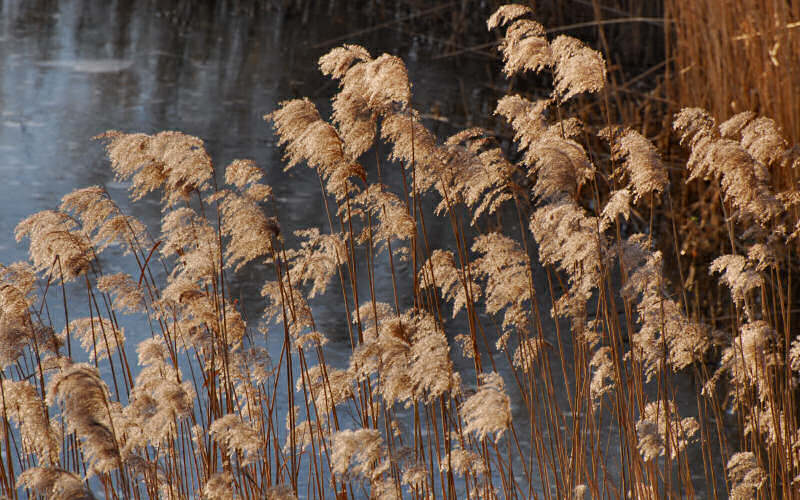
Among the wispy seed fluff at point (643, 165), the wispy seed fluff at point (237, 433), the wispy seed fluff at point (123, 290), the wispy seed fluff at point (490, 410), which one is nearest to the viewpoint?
the wispy seed fluff at point (490, 410)

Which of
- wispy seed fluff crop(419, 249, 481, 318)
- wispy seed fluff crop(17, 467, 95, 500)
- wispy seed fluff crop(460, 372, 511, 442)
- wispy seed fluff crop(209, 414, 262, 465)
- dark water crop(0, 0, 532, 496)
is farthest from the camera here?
dark water crop(0, 0, 532, 496)

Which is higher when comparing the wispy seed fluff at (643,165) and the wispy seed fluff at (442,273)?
the wispy seed fluff at (643,165)

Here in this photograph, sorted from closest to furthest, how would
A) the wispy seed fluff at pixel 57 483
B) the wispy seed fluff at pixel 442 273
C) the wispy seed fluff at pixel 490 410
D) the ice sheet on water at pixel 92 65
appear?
the wispy seed fluff at pixel 57 483, the wispy seed fluff at pixel 490 410, the wispy seed fluff at pixel 442 273, the ice sheet on water at pixel 92 65

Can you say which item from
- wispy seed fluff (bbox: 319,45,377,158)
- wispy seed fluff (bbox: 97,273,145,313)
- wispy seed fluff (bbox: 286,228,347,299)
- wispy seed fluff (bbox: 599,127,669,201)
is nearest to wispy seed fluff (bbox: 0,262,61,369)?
wispy seed fluff (bbox: 97,273,145,313)

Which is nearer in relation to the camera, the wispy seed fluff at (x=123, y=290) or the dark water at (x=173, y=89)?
the wispy seed fluff at (x=123, y=290)

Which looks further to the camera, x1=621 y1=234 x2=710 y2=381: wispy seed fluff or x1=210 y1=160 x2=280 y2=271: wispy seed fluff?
x1=621 y1=234 x2=710 y2=381: wispy seed fluff

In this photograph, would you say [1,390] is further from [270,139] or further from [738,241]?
[270,139]

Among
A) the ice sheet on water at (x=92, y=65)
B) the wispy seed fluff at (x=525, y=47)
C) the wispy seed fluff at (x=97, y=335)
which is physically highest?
the ice sheet on water at (x=92, y=65)

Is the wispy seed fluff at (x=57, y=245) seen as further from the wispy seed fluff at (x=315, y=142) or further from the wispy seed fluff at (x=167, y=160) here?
the wispy seed fluff at (x=315, y=142)

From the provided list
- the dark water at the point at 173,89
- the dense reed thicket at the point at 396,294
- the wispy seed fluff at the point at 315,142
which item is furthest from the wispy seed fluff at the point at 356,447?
the dark water at the point at 173,89

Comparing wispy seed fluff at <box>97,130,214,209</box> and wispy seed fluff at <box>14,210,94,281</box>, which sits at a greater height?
wispy seed fluff at <box>97,130,214,209</box>

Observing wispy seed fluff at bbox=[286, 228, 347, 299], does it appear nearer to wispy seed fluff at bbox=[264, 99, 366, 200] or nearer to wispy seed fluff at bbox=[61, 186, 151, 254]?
wispy seed fluff at bbox=[264, 99, 366, 200]

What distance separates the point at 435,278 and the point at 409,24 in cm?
687

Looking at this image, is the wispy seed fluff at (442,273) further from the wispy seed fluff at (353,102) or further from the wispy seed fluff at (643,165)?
the wispy seed fluff at (643,165)
